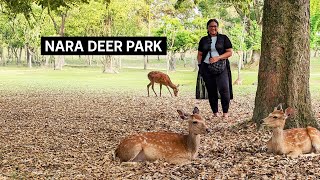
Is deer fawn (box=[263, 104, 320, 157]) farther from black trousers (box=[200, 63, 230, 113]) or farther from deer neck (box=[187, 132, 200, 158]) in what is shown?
black trousers (box=[200, 63, 230, 113])

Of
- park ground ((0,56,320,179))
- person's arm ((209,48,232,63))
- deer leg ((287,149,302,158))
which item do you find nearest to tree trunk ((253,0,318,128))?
park ground ((0,56,320,179))

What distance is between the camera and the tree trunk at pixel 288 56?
23.6 ft

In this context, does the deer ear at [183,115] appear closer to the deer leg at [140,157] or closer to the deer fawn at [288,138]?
the deer leg at [140,157]

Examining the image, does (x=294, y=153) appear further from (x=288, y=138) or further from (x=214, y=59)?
(x=214, y=59)

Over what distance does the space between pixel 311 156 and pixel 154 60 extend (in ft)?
230

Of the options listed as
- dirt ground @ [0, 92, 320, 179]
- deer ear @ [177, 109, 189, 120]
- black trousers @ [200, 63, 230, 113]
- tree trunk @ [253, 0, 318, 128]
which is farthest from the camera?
black trousers @ [200, 63, 230, 113]

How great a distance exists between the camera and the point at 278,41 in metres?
7.25

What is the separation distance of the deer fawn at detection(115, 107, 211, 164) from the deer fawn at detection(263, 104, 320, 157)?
73 cm

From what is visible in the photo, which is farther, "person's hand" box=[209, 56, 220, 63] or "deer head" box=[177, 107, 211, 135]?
"person's hand" box=[209, 56, 220, 63]

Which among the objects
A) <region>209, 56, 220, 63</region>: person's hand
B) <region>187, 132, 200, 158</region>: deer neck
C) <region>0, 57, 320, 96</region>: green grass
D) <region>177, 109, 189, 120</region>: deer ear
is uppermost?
<region>209, 56, 220, 63</region>: person's hand

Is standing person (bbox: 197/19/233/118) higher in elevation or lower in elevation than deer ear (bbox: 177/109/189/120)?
higher

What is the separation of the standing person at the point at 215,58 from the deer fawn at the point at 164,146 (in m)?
3.06

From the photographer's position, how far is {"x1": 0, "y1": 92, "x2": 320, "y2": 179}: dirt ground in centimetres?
530

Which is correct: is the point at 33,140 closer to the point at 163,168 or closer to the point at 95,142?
the point at 95,142
